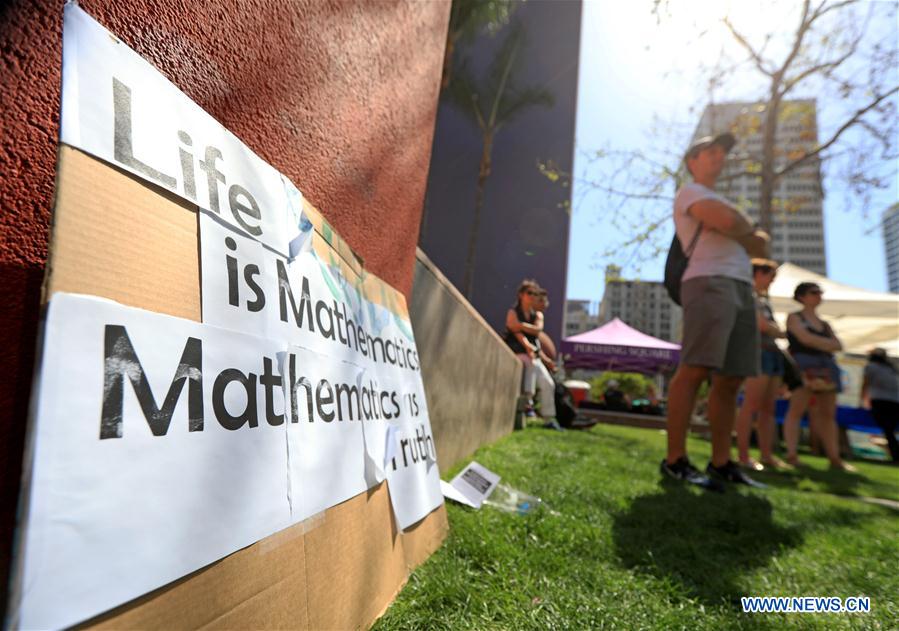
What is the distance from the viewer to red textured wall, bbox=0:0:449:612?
0.56m

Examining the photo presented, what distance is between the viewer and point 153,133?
66 centimetres

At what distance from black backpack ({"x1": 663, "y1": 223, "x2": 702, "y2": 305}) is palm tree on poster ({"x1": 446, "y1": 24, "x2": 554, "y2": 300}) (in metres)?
10.0

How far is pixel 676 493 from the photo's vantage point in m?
2.27

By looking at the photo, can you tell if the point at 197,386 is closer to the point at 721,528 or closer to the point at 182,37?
the point at 182,37

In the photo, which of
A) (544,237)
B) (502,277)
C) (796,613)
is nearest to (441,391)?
(796,613)

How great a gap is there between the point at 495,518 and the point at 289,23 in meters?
1.62

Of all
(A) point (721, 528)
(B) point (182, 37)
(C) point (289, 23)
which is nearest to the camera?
(B) point (182, 37)

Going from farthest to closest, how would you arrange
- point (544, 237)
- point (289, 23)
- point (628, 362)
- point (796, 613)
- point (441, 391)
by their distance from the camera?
point (544, 237) → point (628, 362) → point (441, 391) → point (796, 613) → point (289, 23)

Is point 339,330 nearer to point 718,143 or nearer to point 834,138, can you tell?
point 718,143

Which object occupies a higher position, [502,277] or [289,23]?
[502,277]

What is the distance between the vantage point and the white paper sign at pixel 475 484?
1880 millimetres

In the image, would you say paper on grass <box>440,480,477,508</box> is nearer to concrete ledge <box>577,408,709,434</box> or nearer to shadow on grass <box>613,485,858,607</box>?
shadow on grass <box>613,485,858,607</box>

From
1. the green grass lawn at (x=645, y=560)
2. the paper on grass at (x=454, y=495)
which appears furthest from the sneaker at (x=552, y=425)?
the paper on grass at (x=454, y=495)

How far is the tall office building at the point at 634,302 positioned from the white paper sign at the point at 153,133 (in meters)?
2.64
